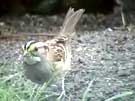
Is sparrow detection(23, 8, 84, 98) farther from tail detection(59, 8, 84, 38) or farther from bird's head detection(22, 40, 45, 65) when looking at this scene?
tail detection(59, 8, 84, 38)

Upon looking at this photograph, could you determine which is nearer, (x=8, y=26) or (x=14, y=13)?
(x=8, y=26)

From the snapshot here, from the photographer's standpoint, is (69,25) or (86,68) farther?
(86,68)

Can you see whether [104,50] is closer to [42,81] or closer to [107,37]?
[107,37]

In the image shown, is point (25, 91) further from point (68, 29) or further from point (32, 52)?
point (68, 29)

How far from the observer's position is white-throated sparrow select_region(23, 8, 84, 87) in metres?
3.63

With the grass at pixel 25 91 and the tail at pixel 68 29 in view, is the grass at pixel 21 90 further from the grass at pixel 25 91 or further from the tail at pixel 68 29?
the tail at pixel 68 29

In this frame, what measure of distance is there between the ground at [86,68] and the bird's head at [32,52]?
376mm

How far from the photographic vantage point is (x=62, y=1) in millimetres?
8492

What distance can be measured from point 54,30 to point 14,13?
1422 millimetres

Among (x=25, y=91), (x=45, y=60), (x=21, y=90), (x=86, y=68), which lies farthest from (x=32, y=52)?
(x=86, y=68)

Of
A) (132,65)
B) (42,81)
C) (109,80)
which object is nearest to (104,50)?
(132,65)

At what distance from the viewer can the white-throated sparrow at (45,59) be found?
363 centimetres

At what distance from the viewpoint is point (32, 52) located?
359 centimetres

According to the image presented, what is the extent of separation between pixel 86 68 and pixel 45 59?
1.26 meters
